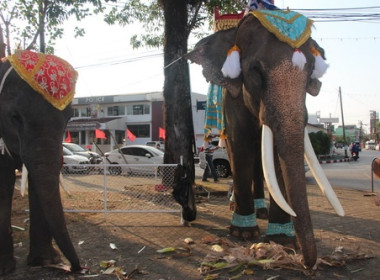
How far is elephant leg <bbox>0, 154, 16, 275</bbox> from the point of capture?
14.3 ft

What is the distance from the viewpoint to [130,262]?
4.82 meters

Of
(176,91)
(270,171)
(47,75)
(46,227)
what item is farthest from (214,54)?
(176,91)

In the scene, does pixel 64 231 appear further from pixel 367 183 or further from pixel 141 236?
pixel 367 183

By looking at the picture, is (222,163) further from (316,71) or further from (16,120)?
(16,120)

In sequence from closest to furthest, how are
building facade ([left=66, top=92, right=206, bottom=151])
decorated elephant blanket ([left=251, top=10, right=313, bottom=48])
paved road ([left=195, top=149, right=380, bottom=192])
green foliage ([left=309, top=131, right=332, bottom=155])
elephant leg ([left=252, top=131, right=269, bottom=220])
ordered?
decorated elephant blanket ([left=251, top=10, right=313, bottom=48])
elephant leg ([left=252, top=131, right=269, bottom=220])
paved road ([left=195, top=149, right=380, bottom=192])
green foliage ([left=309, top=131, right=332, bottom=155])
building facade ([left=66, top=92, right=206, bottom=151])

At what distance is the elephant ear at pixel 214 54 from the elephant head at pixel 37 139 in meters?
1.68

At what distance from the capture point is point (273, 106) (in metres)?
4.07

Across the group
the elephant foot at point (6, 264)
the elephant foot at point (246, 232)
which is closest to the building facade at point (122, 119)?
the elephant foot at point (246, 232)

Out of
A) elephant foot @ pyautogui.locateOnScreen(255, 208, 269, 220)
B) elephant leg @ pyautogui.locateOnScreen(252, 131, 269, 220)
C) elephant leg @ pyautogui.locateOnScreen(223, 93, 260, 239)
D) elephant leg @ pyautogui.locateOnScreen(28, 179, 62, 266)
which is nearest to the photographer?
elephant leg @ pyautogui.locateOnScreen(28, 179, 62, 266)

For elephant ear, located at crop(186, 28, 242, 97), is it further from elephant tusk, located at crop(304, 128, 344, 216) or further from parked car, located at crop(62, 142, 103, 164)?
parked car, located at crop(62, 142, 103, 164)

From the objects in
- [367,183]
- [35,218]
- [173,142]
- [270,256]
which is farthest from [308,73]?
[367,183]

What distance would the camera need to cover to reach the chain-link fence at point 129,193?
8.12 meters

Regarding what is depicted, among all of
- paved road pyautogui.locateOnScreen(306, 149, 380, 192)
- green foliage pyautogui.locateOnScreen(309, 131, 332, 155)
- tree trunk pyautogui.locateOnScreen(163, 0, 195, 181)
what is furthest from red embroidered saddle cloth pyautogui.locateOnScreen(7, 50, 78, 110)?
green foliage pyautogui.locateOnScreen(309, 131, 332, 155)

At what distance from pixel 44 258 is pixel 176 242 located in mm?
1901
